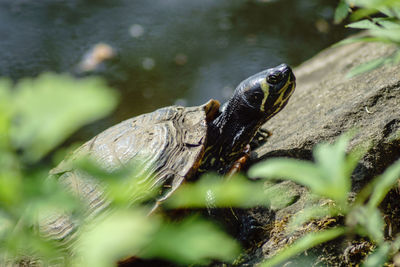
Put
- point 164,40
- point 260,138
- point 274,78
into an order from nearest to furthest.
Answer: point 274,78
point 260,138
point 164,40

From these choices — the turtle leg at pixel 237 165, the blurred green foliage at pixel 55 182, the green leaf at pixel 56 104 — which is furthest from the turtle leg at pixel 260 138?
the green leaf at pixel 56 104

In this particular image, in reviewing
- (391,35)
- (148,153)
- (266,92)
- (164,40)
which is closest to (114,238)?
(391,35)

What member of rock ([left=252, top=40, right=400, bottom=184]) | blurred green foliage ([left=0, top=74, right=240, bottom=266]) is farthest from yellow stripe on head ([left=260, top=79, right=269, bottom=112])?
blurred green foliage ([left=0, top=74, right=240, bottom=266])

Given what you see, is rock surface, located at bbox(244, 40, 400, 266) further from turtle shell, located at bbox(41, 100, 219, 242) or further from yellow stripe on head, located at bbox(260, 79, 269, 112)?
turtle shell, located at bbox(41, 100, 219, 242)

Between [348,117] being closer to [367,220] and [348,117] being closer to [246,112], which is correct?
[246,112]

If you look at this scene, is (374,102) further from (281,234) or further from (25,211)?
(25,211)

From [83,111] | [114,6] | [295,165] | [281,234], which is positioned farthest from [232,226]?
[114,6]

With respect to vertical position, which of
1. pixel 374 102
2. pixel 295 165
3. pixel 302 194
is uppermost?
pixel 295 165

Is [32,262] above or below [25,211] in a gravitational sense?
below
